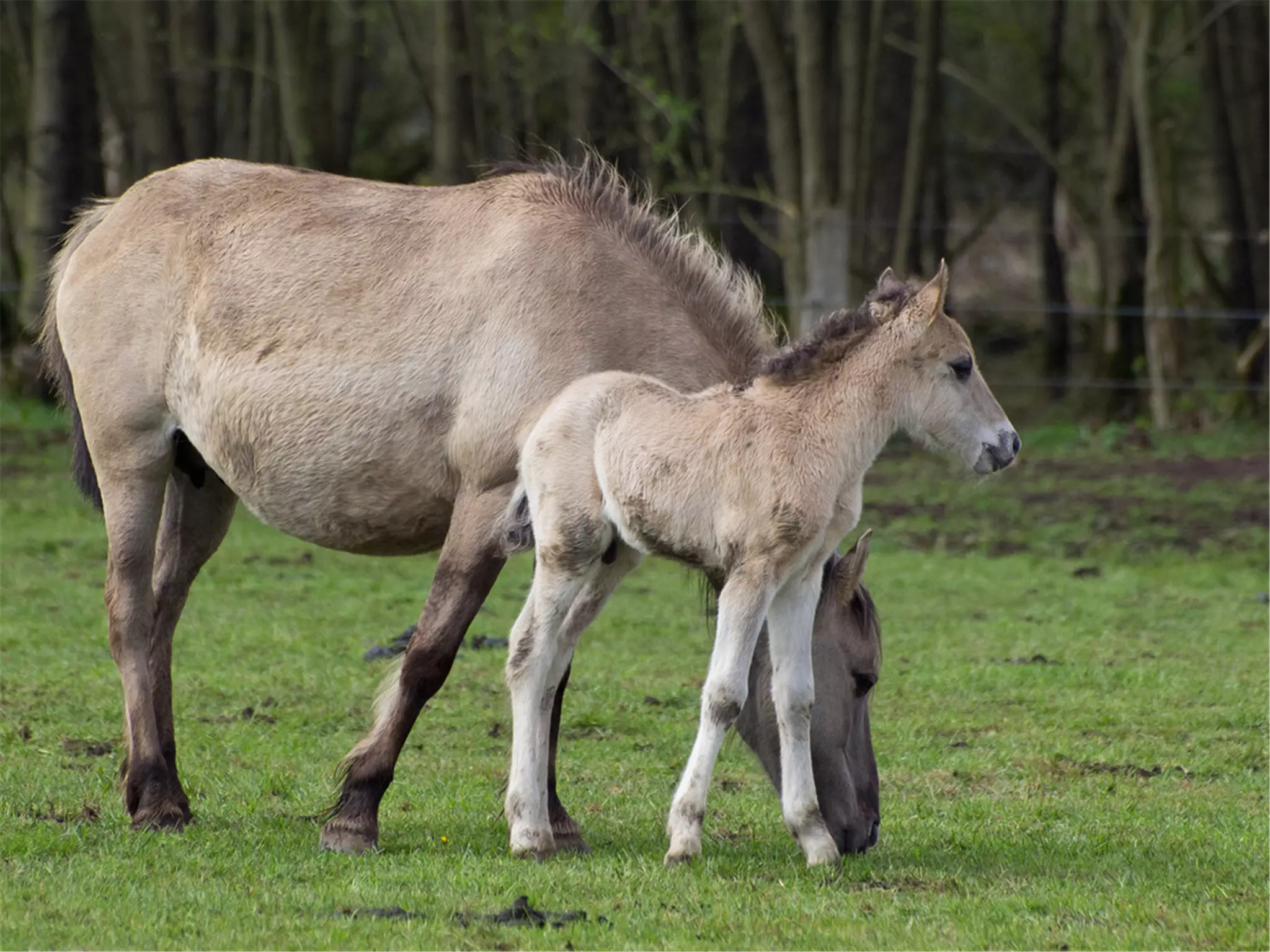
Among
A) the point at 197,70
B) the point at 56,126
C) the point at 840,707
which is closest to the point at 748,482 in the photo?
the point at 840,707

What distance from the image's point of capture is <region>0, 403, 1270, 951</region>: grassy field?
472 cm

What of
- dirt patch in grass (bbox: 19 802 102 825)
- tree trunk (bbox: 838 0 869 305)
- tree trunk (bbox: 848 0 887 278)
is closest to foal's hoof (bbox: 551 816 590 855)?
dirt patch in grass (bbox: 19 802 102 825)

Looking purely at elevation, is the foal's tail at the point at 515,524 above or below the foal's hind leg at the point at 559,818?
above

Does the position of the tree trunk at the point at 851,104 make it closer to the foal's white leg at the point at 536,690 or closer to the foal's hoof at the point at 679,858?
the foal's white leg at the point at 536,690

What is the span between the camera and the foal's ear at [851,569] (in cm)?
569

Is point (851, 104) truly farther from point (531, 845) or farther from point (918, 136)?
point (531, 845)

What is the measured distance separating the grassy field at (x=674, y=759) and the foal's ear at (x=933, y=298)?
168cm

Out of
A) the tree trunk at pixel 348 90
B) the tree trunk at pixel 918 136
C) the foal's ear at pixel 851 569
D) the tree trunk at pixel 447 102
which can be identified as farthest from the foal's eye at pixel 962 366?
the tree trunk at pixel 348 90

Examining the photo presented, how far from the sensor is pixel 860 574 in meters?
5.72

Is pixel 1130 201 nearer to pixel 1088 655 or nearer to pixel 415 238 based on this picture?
pixel 1088 655

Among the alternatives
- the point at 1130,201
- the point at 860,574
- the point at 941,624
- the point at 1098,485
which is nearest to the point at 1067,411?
the point at 1130,201

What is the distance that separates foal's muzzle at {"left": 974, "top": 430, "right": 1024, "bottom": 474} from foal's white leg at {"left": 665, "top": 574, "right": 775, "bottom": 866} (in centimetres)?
79

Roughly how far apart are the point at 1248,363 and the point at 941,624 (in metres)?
9.38

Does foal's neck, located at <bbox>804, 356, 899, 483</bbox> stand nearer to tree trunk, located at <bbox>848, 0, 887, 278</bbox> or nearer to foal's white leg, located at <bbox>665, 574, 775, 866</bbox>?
foal's white leg, located at <bbox>665, 574, 775, 866</bbox>
